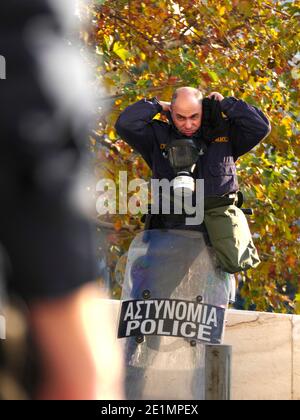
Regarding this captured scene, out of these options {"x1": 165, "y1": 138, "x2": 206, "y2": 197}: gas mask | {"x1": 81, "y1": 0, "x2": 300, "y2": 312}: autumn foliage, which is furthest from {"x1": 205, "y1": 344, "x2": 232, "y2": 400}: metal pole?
{"x1": 81, "y1": 0, "x2": 300, "y2": 312}: autumn foliage

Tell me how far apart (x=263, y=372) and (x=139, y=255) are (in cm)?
183

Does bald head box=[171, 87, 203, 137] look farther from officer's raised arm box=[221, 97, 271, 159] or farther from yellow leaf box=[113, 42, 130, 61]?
yellow leaf box=[113, 42, 130, 61]

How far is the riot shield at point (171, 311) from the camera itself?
629 cm

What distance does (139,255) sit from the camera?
641cm

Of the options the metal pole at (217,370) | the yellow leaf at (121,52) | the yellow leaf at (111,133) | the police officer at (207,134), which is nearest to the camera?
the metal pole at (217,370)

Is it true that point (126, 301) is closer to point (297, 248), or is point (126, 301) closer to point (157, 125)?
point (157, 125)

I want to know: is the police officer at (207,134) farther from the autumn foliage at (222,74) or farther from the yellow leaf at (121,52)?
the yellow leaf at (121,52)

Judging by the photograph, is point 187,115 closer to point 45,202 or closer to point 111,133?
point 45,202

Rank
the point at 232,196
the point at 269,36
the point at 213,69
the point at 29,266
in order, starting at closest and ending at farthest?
the point at 29,266, the point at 232,196, the point at 213,69, the point at 269,36

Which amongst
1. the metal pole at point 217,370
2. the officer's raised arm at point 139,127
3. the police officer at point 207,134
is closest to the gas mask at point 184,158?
the police officer at point 207,134

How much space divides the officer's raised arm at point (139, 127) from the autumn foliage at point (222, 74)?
13.8 ft

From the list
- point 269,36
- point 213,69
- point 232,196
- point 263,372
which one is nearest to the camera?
point 232,196

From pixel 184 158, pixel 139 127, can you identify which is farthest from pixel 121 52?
pixel 184 158
